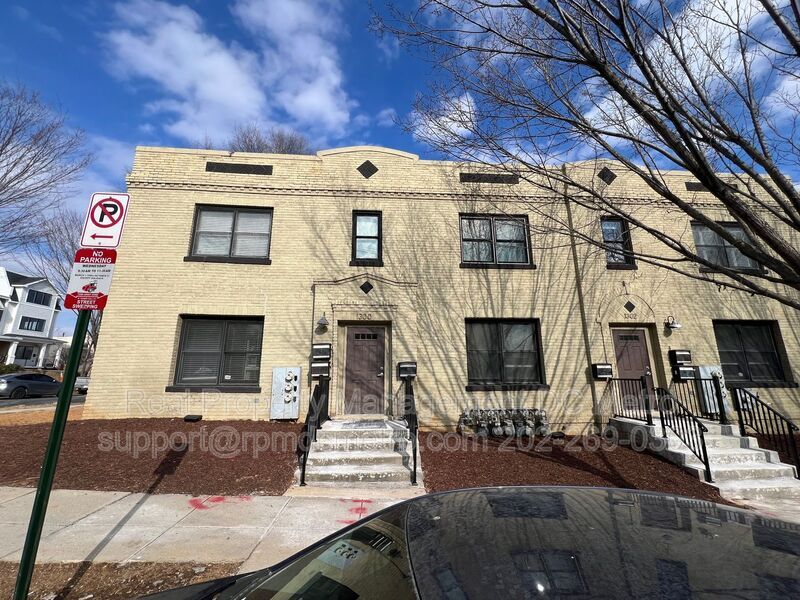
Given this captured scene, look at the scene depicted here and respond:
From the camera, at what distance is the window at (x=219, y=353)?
907cm

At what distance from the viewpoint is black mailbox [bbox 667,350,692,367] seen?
30.8 ft

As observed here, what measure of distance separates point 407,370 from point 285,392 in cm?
288

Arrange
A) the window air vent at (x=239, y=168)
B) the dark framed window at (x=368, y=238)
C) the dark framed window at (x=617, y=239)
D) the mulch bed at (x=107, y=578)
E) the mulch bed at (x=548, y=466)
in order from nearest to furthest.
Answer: the mulch bed at (x=107, y=578), the mulch bed at (x=548, y=466), the dark framed window at (x=368, y=238), the dark framed window at (x=617, y=239), the window air vent at (x=239, y=168)

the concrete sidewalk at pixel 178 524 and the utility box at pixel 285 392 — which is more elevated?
the utility box at pixel 285 392

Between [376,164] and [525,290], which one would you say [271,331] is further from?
[525,290]

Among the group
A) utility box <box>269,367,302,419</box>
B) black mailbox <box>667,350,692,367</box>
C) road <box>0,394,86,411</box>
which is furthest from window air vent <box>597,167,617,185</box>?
road <box>0,394,86,411</box>

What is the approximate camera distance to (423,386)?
9219 mm

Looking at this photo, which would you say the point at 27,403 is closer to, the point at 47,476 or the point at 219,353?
the point at 219,353

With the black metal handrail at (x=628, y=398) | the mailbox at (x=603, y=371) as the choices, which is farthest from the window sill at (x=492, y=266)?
the black metal handrail at (x=628, y=398)

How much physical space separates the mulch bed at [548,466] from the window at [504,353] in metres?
1.55

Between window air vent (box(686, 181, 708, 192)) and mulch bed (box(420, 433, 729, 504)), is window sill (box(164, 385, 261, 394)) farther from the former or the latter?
window air vent (box(686, 181, 708, 192))

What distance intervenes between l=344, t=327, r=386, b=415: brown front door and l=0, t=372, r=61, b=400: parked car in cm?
2097

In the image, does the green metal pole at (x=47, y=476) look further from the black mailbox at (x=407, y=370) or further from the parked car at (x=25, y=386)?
the parked car at (x=25, y=386)

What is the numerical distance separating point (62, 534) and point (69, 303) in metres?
3.09
